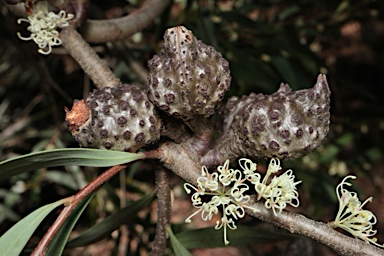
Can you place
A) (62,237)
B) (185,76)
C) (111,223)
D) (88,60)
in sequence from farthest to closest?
1. (111,223)
2. (88,60)
3. (62,237)
4. (185,76)

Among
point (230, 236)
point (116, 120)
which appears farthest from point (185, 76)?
point (230, 236)

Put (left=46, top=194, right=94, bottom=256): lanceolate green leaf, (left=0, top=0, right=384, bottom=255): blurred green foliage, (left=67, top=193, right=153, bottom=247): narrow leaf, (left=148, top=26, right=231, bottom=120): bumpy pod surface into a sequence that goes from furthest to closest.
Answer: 1. (left=0, top=0, right=384, bottom=255): blurred green foliage
2. (left=67, top=193, right=153, bottom=247): narrow leaf
3. (left=46, top=194, right=94, bottom=256): lanceolate green leaf
4. (left=148, top=26, right=231, bottom=120): bumpy pod surface

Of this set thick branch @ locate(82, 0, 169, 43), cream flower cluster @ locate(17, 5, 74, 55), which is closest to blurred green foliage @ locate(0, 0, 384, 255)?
thick branch @ locate(82, 0, 169, 43)

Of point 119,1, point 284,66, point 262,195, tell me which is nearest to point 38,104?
point 119,1

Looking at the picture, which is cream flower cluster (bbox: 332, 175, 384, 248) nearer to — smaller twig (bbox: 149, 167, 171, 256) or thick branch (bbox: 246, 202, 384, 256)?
thick branch (bbox: 246, 202, 384, 256)

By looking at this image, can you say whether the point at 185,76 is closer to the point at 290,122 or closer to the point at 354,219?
the point at 290,122

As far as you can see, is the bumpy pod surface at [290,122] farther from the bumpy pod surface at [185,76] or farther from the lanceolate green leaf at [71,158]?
the lanceolate green leaf at [71,158]

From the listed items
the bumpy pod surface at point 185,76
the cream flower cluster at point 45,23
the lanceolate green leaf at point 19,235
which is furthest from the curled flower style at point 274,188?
the cream flower cluster at point 45,23
